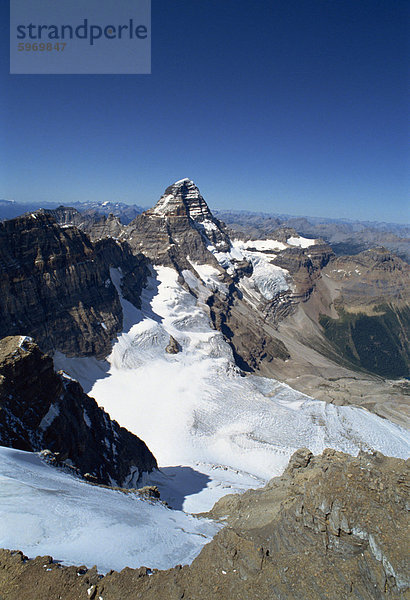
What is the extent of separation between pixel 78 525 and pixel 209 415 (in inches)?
1981

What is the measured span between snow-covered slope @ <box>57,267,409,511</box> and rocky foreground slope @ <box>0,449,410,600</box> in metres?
19.1

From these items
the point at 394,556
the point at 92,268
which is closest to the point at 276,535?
the point at 394,556

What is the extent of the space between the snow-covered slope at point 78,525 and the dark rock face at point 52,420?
16.1 feet

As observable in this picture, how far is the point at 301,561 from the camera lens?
12.0 m

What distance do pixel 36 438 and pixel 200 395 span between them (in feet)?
154

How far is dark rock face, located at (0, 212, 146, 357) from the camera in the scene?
56.7 metres

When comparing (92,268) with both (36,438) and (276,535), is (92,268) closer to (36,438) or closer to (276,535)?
(36,438)

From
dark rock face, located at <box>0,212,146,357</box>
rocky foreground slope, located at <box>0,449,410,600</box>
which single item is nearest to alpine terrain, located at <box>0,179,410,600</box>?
rocky foreground slope, located at <box>0,449,410,600</box>

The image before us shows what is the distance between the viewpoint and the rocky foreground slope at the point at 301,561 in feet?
33.0

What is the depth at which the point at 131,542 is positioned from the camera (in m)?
13.7

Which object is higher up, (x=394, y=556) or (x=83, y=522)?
(x=394, y=556)

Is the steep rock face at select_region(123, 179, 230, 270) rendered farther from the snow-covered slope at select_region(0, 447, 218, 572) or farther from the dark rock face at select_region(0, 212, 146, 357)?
the snow-covered slope at select_region(0, 447, 218, 572)

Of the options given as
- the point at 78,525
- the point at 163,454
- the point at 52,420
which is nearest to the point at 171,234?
the point at 163,454

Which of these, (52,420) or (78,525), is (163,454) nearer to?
(52,420)
